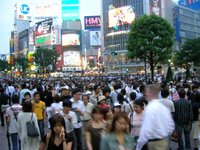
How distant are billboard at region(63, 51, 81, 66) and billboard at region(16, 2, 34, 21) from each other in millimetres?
38978

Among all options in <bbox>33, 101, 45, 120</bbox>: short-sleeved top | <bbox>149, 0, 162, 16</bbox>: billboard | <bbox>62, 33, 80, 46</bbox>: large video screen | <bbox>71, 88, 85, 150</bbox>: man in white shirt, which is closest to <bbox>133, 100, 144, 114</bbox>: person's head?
<bbox>71, 88, 85, 150</bbox>: man in white shirt

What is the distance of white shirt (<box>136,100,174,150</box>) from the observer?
535 cm

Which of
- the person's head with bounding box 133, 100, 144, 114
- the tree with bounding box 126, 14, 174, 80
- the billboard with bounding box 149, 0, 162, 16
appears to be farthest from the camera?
the billboard with bounding box 149, 0, 162, 16

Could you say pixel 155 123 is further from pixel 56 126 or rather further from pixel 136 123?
pixel 136 123

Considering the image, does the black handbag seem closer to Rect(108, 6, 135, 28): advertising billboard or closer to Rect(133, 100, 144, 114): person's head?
Rect(133, 100, 144, 114): person's head

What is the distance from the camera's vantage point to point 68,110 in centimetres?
727

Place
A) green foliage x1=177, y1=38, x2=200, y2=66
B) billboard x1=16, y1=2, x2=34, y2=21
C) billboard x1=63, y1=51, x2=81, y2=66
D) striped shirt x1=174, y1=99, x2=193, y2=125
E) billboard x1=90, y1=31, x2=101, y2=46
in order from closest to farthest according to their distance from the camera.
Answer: striped shirt x1=174, y1=99, x2=193, y2=125
green foliage x1=177, y1=38, x2=200, y2=66
billboard x1=63, y1=51, x2=81, y2=66
billboard x1=90, y1=31, x2=101, y2=46
billboard x1=16, y1=2, x2=34, y2=21

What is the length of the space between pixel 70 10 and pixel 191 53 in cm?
7958

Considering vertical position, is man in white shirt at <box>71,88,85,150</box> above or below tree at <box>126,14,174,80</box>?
below

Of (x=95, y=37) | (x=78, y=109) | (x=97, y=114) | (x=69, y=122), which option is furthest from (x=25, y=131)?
(x=95, y=37)

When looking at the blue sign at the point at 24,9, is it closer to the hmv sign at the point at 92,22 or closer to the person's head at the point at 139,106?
the hmv sign at the point at 92,22

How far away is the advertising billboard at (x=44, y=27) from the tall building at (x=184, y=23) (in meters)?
39.6

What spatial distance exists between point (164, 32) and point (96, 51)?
10158 centimetres

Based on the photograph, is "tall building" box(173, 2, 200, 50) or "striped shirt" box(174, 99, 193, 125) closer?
"striped shirt" box(174, 99, 193, 125)
